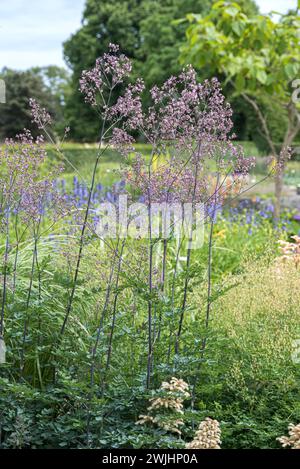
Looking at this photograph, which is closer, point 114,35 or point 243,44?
point 243,44

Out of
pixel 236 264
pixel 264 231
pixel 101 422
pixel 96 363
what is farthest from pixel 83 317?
pixel 264 231

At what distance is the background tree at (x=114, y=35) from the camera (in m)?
31.1

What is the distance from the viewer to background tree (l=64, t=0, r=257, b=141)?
3109cm

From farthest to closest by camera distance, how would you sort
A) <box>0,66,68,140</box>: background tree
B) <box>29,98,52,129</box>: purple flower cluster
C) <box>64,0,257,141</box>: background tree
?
<box>0,66,68,140</box>: background tree < <box>64,0,257,141</box>: background tree < <box>29,98,52,129</box>: purple flower cluster

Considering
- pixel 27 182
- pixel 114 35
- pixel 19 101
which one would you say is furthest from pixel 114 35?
pixel 27 182

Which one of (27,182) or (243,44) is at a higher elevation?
(243,44)

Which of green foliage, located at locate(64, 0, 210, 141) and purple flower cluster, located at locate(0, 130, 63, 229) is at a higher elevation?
green foliage, located at locate(64, 0, 210, 141)

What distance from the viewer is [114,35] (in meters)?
37.5

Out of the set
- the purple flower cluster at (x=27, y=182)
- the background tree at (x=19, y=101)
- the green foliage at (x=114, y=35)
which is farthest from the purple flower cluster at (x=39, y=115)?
the background tree at (x=19, y=101)

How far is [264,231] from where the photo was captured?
7.38 m

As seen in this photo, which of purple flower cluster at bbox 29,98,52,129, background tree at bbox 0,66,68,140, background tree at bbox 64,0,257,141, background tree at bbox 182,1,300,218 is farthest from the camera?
background tree at bbox 0,66,68,140

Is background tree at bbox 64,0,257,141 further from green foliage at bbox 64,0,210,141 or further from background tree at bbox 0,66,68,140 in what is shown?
background tree at bbox 0,66,68,140

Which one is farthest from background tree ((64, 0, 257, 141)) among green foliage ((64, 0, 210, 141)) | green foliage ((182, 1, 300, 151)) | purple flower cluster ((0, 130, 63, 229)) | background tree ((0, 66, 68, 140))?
purple flower cluster ((0, 130, 63, 229))

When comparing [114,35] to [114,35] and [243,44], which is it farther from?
[243,44]
